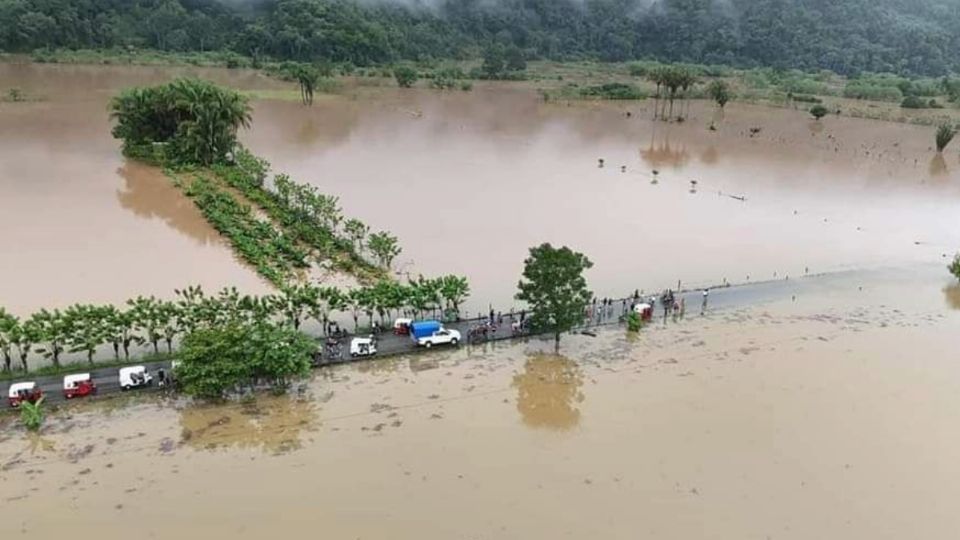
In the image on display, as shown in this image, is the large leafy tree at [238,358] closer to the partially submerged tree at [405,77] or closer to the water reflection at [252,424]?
the water reflection at [252,424]

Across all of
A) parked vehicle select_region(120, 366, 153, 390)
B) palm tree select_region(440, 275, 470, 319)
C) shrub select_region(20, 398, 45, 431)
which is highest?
palm tree select_region(440, 275, 470, 319)

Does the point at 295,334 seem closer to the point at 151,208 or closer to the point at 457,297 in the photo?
the point at 457,297

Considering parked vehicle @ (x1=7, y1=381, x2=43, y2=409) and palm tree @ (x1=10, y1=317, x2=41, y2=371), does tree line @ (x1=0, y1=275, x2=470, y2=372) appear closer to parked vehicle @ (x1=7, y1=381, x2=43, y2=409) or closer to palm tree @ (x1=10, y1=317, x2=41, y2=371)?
palm tree @ (x1=10, y1=317, x2=41, y2=371)

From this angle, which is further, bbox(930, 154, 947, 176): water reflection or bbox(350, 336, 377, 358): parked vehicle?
bbox(930, 154, 947, 176): water reflection

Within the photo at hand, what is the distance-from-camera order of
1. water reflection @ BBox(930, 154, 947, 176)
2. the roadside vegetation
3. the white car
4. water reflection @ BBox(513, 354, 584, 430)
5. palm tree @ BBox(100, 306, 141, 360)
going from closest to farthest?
water reflection @ BBox(513, 354, 584, 430) < palm tree @ BBox(100, 306, 141, 360) < the white car < the roadside vegetation < water reflection @ BBox(930, 154, 947, 176)

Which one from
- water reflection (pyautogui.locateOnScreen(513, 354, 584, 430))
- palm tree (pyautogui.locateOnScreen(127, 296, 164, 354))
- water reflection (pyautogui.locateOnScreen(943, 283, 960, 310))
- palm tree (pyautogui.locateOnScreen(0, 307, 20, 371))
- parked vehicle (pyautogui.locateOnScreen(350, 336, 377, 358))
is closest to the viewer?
palm tree (pyautogui.locateOnScreen(0, 307, 20, 371))

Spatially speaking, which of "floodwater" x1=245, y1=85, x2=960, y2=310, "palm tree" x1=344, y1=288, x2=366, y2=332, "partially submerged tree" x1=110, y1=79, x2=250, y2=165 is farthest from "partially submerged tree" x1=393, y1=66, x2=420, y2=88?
"palm tree" x1=344, y1=288, x2=366, y2=332

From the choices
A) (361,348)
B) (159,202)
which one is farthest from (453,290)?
(159,202)

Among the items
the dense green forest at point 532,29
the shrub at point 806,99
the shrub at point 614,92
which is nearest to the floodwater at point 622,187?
the shrub at point 614,92
